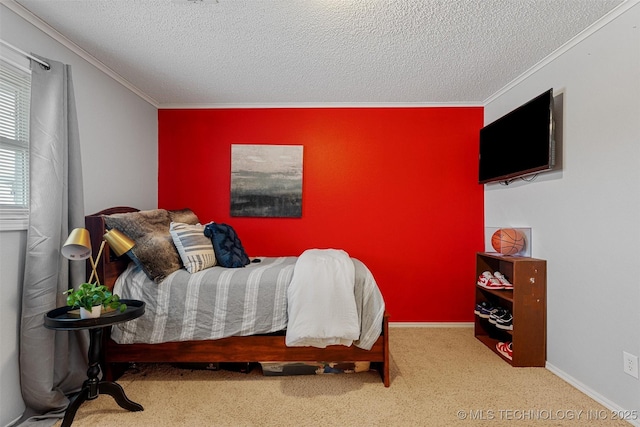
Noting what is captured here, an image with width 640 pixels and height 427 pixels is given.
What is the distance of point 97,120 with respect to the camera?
2.47 meters

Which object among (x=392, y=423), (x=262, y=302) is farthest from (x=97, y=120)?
(x=392, y=423)

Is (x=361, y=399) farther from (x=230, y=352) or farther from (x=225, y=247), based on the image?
(x=225, y=247)

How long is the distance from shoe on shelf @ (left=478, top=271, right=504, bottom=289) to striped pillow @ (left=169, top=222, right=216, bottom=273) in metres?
2.34

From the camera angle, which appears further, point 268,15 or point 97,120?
point 97,120

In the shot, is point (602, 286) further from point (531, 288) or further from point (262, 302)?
point (262, 302)

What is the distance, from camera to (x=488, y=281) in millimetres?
2734

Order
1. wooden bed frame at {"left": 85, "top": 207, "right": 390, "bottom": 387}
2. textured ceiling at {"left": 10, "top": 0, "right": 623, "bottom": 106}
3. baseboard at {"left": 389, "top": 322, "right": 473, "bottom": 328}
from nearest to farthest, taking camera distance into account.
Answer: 1. textured ceiling at {"left": 10, "top": 0, "right": 623, "bottom": 106}
2. wooden bed frame at {"left": 85, "top": 207, "right": 390, "bottom": 387}
3. baseboard at {"left": 389, "top": 322, "right": 473, "bottom": 328}

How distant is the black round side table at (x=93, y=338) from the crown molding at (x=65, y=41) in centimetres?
174

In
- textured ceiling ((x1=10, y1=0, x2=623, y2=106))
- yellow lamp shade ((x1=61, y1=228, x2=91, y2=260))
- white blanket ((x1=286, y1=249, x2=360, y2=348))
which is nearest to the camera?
yellow lamp shade ((x1=61, y1=228, x2=91, y2=260))

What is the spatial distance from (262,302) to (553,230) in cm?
220

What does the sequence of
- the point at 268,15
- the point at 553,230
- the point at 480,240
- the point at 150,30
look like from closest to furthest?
1. the point at 268,15
2. the point at 150,30
3. the point at 553,230
4. the point at 480,240

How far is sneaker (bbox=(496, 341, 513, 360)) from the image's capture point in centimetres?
246

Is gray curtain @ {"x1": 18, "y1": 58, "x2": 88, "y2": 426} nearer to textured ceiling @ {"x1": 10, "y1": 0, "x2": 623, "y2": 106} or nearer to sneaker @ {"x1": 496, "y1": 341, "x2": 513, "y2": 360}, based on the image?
textured ceiling @ {"x1": 10, "y1": 0, "x2": 623, "y2": 106}

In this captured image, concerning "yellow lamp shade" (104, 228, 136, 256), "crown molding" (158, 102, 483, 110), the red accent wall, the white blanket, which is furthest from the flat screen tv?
"yellow lamp shade" (104, 228, 136, 256)
